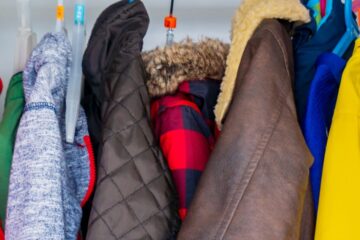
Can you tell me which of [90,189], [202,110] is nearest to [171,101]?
[202,110]

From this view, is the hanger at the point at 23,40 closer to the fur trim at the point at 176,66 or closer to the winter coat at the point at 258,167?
the fur trim at the point at 176,66

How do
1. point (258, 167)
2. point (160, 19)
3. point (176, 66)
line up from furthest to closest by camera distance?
1. point (160, 19)
2. point (176, 66)
3. point (258, 167)

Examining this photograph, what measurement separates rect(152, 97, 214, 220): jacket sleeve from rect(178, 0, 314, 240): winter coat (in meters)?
0.06

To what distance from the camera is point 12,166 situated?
0.69 meters

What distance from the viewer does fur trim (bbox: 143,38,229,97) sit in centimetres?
86

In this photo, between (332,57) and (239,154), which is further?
(332,57)

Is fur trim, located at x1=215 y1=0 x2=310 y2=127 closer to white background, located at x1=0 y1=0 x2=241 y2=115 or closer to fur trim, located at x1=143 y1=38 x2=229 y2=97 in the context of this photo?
fur trim, located at x1=143 y1=38 x2=229 y2=97

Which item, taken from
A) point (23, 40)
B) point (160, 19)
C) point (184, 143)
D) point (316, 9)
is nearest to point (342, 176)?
point (184, 143)

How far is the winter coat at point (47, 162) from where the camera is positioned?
657mm

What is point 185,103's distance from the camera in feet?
2.71

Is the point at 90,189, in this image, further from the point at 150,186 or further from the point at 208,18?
the point at 208,18

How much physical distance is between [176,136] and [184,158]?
0.04m

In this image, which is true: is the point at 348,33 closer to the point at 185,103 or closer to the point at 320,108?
the point at 320,108

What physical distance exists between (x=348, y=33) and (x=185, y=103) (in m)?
0.28
